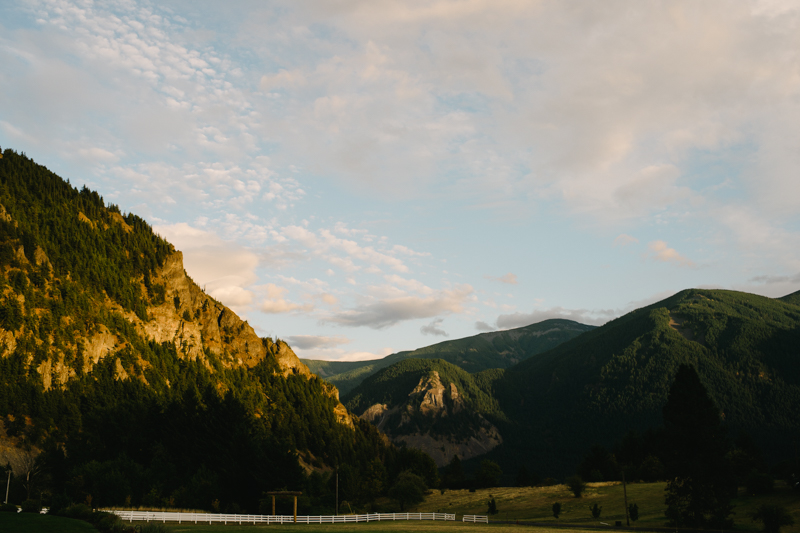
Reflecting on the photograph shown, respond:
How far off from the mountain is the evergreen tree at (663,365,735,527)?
47.8 meters

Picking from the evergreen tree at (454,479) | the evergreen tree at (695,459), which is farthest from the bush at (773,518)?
the evergreen tree at (454,479)

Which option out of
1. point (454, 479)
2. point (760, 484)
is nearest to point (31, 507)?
point (760, 484)

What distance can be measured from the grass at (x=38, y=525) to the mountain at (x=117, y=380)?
29.0 metres

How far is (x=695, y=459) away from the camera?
54.8 metres

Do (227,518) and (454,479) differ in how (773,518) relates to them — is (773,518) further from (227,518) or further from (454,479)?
(454,479)

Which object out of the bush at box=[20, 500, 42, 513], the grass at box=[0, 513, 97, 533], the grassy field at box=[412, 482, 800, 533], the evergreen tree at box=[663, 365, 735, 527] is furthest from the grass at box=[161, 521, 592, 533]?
the grassy field at box=[412, 482, 800, 533]

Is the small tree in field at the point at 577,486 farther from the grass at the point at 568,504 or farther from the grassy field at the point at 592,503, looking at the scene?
the grassy field at the point at 592,503

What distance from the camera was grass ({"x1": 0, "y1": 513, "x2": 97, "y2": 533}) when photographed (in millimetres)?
24125

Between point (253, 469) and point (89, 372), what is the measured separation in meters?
84.7

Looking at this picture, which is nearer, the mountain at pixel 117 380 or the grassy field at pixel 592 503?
the grassy field at pixel 592 503

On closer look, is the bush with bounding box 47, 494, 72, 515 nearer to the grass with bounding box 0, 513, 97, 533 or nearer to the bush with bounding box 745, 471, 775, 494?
the grass with bounding box 0, 513, 97, 533

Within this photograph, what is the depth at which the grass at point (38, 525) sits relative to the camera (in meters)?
24.1

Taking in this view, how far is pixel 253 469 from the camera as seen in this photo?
73.3 m

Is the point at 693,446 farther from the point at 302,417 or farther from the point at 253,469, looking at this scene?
the point at 302,417
